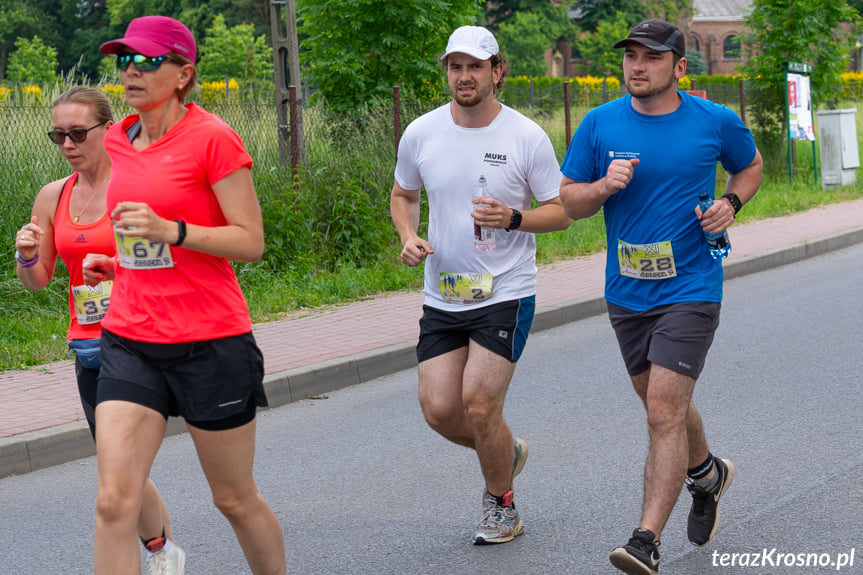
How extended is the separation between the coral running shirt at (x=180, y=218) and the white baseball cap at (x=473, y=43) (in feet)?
4.47

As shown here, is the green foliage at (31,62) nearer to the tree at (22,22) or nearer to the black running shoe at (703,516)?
the tree at (22,22)

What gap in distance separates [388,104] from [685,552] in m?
11.5

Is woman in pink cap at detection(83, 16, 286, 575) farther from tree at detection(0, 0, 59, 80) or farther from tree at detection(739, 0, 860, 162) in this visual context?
tree at detection(0, 0, 59, 80)

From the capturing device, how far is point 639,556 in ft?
13.1

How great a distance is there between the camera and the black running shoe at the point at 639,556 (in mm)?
Result: 3996

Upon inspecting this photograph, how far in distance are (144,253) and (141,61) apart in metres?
0.55

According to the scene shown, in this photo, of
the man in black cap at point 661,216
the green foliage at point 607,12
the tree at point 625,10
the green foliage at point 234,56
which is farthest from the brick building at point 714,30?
the man in black cap at point 661,216

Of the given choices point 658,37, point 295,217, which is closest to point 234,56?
point 295,217

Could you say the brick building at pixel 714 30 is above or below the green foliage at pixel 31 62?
above

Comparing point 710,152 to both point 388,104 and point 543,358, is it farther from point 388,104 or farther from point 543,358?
point 388,104

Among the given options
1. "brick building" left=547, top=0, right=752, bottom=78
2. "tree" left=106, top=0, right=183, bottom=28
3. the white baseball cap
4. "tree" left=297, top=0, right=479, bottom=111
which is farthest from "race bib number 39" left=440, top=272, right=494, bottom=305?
"brick building" left=547, top=0, right=752, bottom=78

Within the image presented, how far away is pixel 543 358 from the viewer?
29.6 ft

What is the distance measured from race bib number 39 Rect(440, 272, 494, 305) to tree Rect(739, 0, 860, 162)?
61.4ft

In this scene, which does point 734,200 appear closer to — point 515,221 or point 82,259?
point 515,221
